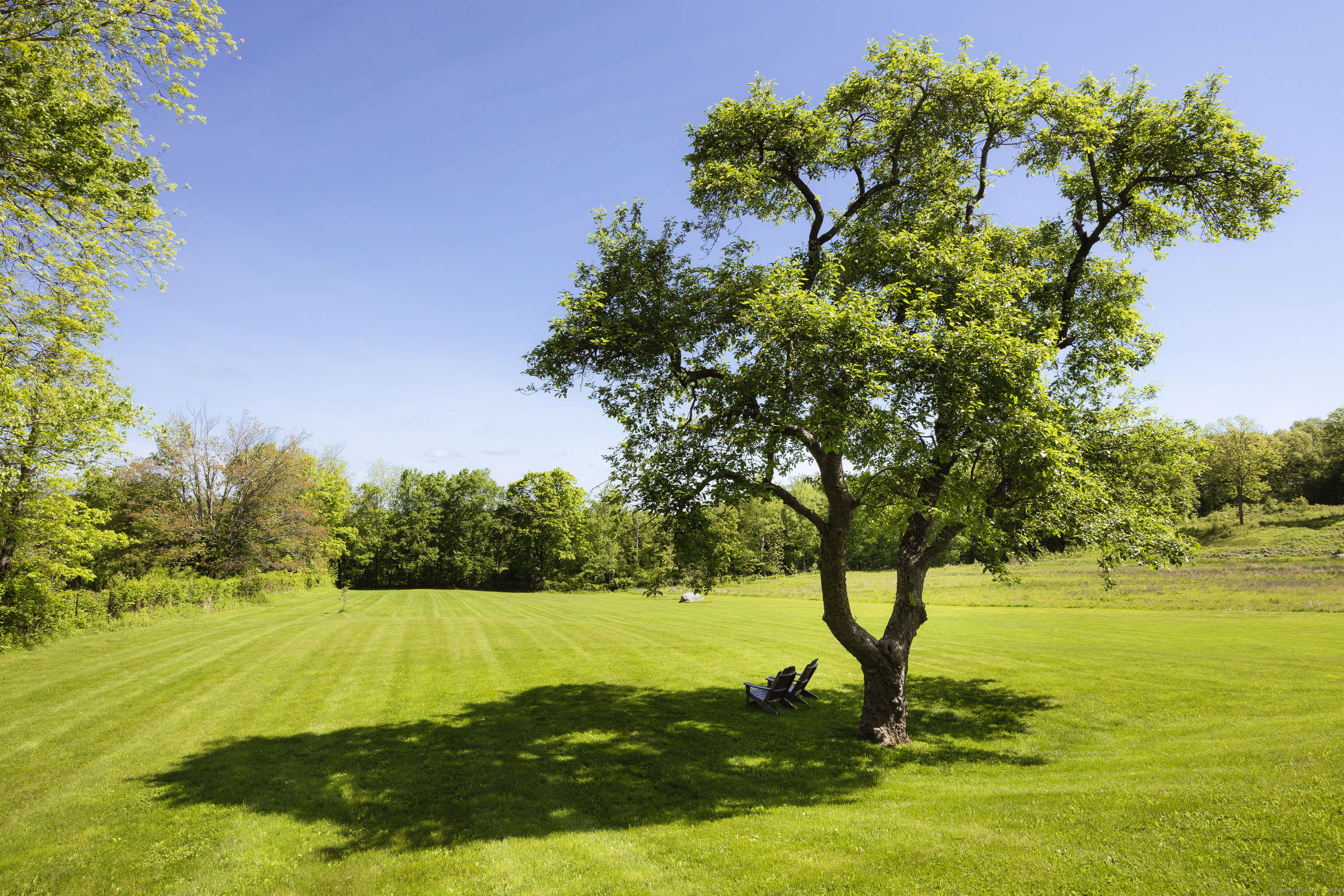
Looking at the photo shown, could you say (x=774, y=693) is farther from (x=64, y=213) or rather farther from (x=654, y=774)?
(x=64, y=213)

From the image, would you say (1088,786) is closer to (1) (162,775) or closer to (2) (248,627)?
(1) (162,775)

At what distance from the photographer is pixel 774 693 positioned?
14422 mm

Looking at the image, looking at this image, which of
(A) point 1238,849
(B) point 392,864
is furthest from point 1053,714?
(B) point 392,864

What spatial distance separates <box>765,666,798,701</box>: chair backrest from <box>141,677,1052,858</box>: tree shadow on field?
2.14 feet

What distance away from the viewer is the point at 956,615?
3412cm

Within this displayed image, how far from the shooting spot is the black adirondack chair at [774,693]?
47.0 feet

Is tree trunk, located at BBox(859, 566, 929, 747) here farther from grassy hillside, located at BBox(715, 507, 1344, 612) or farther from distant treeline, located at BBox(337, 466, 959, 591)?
distant treeline, located at BBox(337, 466, 959, 591)

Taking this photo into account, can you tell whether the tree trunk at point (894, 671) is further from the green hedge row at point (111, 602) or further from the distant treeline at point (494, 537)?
the distant treeline at point (494, 537)

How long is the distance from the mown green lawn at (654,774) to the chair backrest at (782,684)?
94 cm

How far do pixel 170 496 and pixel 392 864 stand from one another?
46297mm

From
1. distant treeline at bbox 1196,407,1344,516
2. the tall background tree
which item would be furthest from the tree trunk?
distant treeline at bbox 1196,407,1344,516

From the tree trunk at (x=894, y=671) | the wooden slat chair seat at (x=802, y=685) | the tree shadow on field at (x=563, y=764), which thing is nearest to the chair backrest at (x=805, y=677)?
the wooden slat chair seat at (x=802, y=685)

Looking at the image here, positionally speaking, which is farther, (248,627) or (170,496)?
(170,496)

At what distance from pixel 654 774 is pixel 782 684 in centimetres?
536
